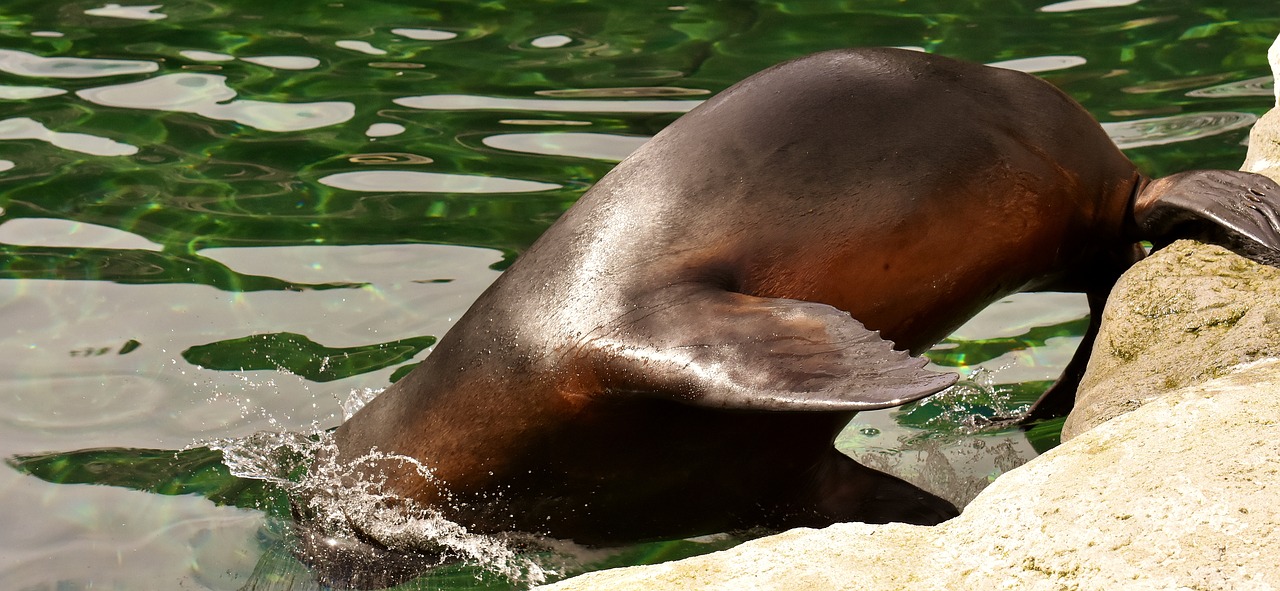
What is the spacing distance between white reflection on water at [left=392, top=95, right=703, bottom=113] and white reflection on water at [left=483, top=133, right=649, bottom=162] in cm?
36

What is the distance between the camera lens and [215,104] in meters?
7.46

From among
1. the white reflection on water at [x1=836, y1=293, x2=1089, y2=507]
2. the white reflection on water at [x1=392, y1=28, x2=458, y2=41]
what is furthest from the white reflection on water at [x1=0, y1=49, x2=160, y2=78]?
the white reflection on water at [x1=836, y1=293, x2=1089, y2=507]

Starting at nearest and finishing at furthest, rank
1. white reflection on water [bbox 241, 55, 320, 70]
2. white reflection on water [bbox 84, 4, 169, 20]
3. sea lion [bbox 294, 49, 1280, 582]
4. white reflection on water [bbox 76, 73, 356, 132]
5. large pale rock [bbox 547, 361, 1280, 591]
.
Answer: large pale rock [bbox 547, 361, 1280, 591] < sea lion [bbox 294, 49, 1280, 582] < white reflection on water [bbox 76, 73, 356, 132] < white reflection on water [bbox 241, 55, 320, 70] < white reflection on water [bbox 84, 4, 169, 20]

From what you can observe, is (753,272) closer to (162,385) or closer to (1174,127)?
(162,385)

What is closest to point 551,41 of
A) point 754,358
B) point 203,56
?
point 203,56

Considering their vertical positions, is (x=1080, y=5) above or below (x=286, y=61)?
above

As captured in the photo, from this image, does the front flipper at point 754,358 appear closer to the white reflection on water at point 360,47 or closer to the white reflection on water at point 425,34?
the white reflection on water at point 360,47

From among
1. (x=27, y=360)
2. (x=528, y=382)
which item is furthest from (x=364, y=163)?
(x=528, y=382)

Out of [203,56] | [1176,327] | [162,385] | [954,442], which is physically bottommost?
[162,385]

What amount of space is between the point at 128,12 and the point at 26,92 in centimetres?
145

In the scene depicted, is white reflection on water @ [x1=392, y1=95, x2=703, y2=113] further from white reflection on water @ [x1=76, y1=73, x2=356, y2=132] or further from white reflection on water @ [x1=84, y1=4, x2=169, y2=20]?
white reflection on water @ [x1=84, y1=4, x2=169, y2=20]

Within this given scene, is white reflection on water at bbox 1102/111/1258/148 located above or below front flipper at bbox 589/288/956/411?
below

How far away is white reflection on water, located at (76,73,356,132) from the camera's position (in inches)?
287

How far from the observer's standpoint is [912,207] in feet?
13.0
